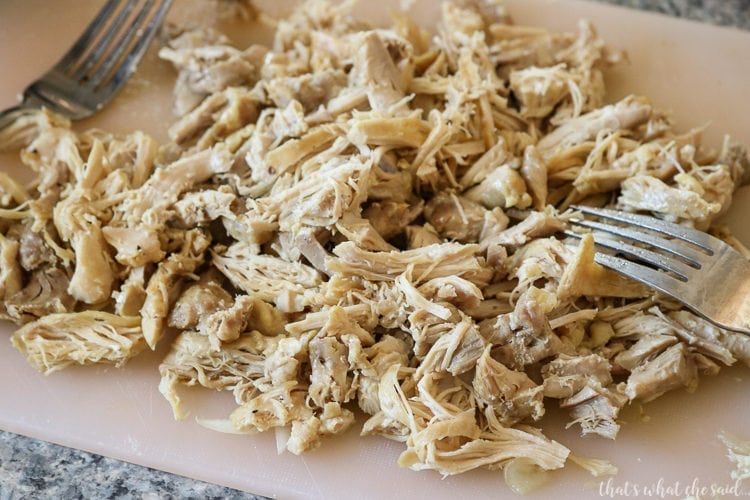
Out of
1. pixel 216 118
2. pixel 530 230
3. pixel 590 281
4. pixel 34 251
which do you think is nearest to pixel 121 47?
pixel 216 118

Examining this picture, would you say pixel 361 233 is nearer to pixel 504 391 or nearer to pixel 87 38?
pixel 504 391

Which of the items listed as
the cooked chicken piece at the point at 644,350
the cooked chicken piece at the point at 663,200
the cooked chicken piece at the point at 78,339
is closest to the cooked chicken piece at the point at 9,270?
the cooked chicken piece at the point at 78,339

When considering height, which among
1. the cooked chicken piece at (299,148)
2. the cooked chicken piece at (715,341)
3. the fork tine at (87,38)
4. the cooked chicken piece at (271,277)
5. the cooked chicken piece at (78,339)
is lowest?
the cooked chicken piece at (78,339)

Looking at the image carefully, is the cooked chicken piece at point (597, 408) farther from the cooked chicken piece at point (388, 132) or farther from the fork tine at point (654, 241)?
the cooked chicken piece at point (388, 132)

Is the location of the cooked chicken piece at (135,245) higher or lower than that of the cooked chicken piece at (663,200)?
lower

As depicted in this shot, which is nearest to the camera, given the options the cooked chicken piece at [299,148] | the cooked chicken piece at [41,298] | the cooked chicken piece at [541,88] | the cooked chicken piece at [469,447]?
the cooked chicken piece at [469,447]

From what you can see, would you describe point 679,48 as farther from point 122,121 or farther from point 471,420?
point 122,121

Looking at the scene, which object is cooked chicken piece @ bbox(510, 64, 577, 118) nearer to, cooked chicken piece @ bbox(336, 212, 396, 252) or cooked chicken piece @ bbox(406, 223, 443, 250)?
cooked chicken piece @ bbox(406, 223, 443, 250)
